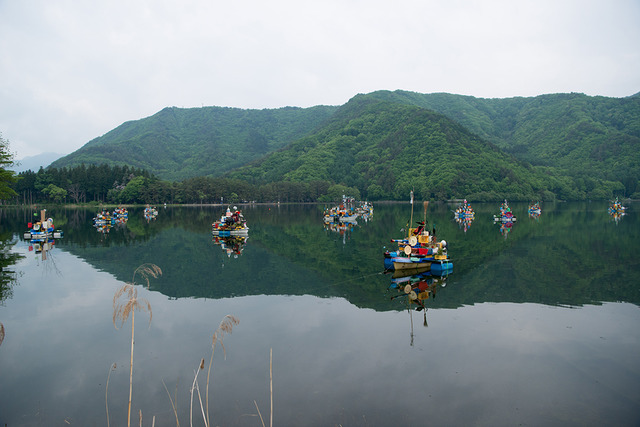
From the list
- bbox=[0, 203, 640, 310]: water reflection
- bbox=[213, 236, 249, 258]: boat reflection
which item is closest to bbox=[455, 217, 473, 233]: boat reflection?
bbox=[0, 203, 640, 310]: water reflection

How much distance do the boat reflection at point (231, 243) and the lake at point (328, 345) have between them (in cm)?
547

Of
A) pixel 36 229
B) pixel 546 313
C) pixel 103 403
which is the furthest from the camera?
pixel 36 229

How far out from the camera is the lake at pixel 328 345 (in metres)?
9.96

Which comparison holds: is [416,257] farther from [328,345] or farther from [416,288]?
[328,345]

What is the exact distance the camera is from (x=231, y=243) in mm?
39219

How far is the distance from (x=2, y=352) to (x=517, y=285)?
893 inches

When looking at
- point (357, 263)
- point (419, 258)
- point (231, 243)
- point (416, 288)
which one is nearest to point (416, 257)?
point (419, 258)

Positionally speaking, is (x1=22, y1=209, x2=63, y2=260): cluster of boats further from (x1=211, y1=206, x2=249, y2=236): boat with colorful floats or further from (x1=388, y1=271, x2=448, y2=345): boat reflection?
(x1=388, y1=271, x2=448, y2=345): boat reflection

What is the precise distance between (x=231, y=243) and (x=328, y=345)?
26821 millimetres

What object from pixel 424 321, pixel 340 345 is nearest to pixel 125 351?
pixel 340 345

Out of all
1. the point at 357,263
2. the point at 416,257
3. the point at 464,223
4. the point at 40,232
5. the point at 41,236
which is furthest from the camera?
the point at 464,223

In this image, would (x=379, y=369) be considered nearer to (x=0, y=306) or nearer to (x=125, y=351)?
(x=125, y=351)

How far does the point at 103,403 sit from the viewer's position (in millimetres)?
10195

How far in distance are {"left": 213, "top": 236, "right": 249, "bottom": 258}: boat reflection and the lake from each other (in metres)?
5.47
